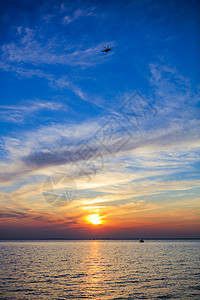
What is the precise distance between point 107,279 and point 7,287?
66.9 feet

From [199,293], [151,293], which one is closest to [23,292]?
[151,293]

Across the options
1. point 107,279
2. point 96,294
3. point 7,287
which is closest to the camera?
point 96,294

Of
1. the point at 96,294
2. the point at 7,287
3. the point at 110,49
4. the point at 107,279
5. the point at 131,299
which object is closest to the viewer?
the point at 131,299

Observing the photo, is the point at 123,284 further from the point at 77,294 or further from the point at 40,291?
the point at 40,291

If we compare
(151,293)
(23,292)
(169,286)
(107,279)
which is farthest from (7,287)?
Answer: (169,286)

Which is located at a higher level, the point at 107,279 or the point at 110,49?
the point at 110,49

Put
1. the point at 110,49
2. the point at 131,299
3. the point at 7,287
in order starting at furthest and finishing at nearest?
1. the point at 110,49
2. the point at 7,287
3. the point at 131,299

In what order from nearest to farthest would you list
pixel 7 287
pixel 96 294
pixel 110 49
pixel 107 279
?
pixel 96 294
pixel 7 287
pixel 107 279
pixel 110 49

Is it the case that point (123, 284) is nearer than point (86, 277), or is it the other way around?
point (123, 284)

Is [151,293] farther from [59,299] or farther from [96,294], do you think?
[59,299]

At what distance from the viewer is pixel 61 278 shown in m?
52.9

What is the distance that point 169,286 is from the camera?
4438 centimetres

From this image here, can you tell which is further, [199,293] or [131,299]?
[199,293]

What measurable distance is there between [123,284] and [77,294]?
10954 millimetres
